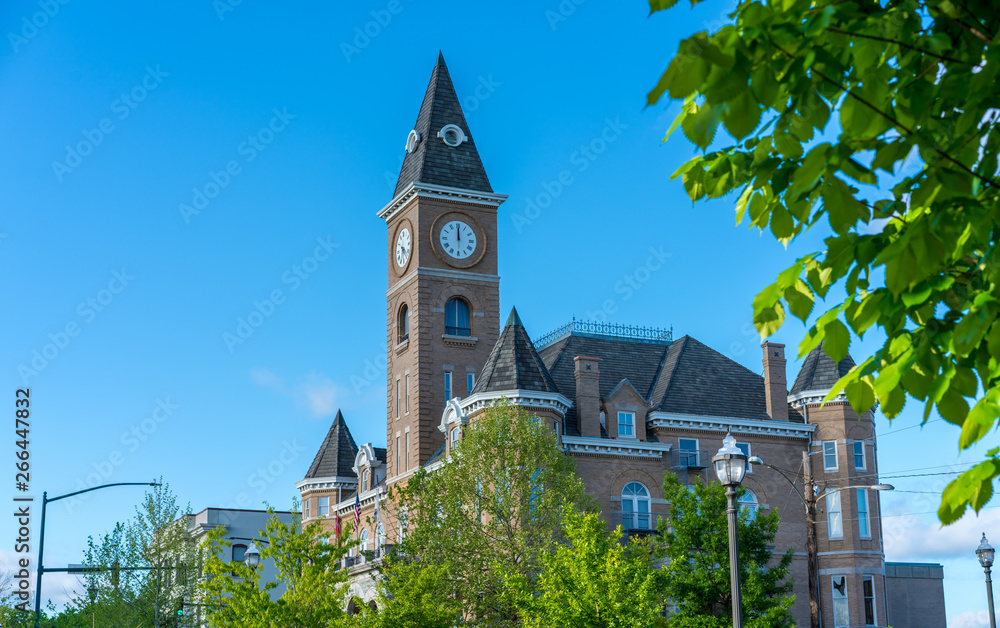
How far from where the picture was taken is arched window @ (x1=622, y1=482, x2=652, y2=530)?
51434 millimetres

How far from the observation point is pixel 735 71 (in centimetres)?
454

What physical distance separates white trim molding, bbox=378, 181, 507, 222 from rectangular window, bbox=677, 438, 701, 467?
679 inches

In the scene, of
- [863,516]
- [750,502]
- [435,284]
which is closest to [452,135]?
[435,284]

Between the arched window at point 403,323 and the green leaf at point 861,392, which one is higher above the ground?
the arched window at point 403,323

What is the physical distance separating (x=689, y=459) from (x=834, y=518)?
798 centimetres

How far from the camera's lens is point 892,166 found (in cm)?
508

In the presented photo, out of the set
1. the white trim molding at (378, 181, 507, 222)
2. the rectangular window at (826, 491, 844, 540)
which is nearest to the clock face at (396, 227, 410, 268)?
the white trim molding at (378, 181, 507, 222)

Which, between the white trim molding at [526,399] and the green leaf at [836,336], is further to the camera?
the white trim molding at [526,399]

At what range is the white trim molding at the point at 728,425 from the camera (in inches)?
2104

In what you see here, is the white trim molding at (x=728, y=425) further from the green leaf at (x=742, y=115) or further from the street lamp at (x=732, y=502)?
the green leaf at (x=742, y=115)

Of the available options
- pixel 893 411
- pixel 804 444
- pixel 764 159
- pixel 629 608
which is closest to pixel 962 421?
pixel 893 411

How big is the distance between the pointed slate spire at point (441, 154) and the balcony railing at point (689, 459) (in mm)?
18481

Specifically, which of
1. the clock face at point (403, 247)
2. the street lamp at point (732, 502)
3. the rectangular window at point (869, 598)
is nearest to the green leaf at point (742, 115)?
the street lamp at point (732, 502)

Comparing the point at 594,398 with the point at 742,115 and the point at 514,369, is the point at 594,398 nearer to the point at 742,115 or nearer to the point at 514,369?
the point at 514,369
